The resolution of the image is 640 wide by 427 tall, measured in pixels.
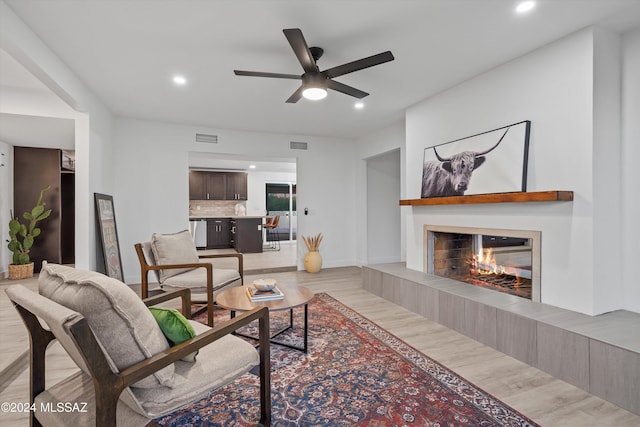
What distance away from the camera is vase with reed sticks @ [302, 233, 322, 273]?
220 inches

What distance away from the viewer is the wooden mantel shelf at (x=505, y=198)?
2432 millimetres

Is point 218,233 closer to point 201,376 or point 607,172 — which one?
point 201,376

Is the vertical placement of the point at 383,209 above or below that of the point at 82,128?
below

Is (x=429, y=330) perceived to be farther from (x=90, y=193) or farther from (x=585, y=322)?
(x=90, y=193)

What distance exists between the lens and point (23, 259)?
4.98 meters

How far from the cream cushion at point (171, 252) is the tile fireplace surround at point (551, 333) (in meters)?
2.50

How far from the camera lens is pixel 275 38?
102 inches

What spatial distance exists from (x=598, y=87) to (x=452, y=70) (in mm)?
1205

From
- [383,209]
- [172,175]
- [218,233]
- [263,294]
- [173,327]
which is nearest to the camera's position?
[173,327]

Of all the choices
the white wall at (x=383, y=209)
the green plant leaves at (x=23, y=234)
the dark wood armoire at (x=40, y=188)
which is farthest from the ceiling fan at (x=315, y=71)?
the dark wood armoire at (x=40, y=188)

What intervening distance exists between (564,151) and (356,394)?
7.99 feet

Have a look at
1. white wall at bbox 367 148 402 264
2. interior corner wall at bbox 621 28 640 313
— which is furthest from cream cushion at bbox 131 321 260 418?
white wall at bbox 367 148 402 264

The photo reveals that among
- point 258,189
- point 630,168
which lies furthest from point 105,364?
point 258,189

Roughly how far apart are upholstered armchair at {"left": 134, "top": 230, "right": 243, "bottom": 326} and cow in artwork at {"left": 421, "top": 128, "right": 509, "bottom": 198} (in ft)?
8.03
